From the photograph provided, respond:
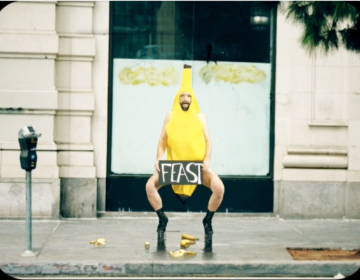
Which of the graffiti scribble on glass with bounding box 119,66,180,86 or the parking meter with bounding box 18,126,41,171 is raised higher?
the graffiti scribble on glass with bounding box 119,66,180,86

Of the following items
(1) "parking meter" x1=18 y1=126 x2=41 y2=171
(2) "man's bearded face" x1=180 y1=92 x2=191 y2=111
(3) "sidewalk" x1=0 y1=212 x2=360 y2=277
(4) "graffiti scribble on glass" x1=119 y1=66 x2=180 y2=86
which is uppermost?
(4) "graffiti scribble on glass" x1=119 y1=66 x2=180 y2=86

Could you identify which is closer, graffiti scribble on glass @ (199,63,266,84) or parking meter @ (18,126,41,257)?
parking meter @ (18,126,41,257)

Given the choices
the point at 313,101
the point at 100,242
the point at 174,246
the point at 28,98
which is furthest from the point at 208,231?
the point at 28,98

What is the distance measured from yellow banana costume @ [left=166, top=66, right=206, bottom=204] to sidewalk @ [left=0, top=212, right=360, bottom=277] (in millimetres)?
1253

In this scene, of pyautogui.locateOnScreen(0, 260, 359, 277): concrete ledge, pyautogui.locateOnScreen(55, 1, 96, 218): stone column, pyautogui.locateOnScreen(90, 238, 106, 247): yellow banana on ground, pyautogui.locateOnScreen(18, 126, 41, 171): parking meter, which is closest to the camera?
pyautogui.locateOnScreen(0, 260, 359, 277): concrete ledge

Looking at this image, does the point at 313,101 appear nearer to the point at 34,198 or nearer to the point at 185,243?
the point at 185,243

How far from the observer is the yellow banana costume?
27.6 ft

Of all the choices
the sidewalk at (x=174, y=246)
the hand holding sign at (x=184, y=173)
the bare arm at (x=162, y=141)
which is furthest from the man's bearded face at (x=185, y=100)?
the sidewalk at (x=174, y=246)

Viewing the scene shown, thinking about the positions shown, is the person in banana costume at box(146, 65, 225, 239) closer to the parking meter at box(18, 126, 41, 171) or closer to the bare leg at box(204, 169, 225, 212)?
the bare leg at box(204, 169, 225, 212)

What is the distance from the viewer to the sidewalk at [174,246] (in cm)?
757

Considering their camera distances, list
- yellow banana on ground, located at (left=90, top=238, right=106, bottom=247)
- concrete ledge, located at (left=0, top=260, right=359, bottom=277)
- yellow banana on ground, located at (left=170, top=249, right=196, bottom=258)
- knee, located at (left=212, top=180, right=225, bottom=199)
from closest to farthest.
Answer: concrete ledge, located at (left=0, top=260, right=359, bottom=277), yellow banana on ground, located at (left=170, top=249, right=196, bottom=258), knee, located at (left=212, top=180, right=225, bottom=199), yellow banana on ground, located at (left=90, top=238, right=106, bottom=247)

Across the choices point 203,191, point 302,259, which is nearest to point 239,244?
point 302,259

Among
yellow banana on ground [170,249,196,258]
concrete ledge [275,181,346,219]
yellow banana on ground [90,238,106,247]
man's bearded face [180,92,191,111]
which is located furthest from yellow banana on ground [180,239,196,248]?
concrete ledge [275,181,346,219]

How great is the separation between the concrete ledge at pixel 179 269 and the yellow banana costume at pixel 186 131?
147 cm
